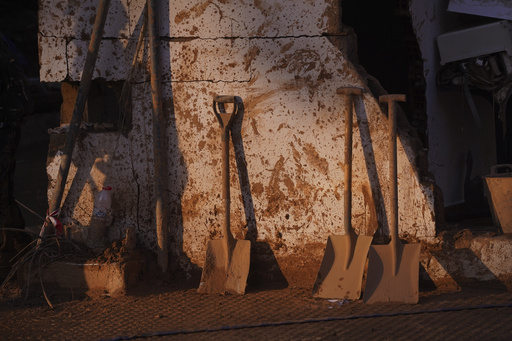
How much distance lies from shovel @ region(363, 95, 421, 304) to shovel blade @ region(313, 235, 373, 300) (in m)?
0.08

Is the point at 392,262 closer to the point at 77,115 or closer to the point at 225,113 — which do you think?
the point at 225,113

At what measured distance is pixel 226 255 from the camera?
166 inches

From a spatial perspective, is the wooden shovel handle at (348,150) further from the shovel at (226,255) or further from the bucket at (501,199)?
the bucket at (501,199)

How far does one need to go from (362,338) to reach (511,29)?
299 cm

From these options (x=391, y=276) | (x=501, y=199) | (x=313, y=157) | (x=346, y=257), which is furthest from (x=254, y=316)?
(x=501, y=199)

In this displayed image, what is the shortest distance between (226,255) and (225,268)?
0.27 ft

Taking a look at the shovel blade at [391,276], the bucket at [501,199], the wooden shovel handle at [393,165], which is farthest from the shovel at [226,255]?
the bucket at [501,199]

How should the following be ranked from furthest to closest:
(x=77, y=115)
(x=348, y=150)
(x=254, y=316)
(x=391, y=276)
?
(x=77, y=115), (x=348, y=150), (x=391, y=276), (x=254, y=316)

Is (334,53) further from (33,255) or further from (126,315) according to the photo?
(33,255)

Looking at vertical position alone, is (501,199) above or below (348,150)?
below

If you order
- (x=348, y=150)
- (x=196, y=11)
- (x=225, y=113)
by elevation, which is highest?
(x=196, y=11)

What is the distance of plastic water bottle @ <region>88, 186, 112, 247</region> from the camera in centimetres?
435

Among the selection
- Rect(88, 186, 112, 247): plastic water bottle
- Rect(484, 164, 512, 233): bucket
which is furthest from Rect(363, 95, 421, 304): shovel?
Rect(88, 186, 112, 247): plastic water bottle

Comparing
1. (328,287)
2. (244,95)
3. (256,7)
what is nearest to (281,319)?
(328,287)
